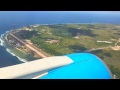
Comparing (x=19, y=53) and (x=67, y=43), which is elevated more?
(x=67, y=43)

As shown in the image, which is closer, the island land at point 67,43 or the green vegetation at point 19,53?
the green vegetation at point 19,53

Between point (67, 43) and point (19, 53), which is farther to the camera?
point (67, 43)

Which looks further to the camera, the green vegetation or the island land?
the island land

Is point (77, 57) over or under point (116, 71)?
over

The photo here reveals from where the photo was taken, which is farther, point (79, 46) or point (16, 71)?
point (79, 46)

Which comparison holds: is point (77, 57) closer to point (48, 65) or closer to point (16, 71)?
point (48, 65)
